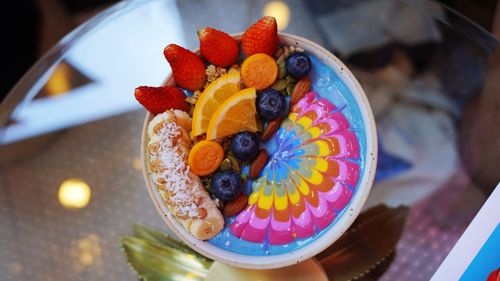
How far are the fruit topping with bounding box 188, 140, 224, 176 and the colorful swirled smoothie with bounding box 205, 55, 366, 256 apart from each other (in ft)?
0.23

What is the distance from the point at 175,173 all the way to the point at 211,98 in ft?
0.42

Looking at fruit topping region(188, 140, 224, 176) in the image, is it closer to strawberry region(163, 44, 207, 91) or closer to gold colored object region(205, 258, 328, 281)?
strawberry region(163, 44, 207, 91)

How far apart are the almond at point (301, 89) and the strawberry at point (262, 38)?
7 centimetres

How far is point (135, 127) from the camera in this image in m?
1.28

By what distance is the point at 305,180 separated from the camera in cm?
95

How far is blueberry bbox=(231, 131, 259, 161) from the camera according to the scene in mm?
928

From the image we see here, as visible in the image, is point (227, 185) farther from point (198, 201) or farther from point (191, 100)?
point (191, 100)

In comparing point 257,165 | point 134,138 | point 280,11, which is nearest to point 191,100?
point 257,165

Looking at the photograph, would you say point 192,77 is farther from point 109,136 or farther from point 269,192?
point 109,136

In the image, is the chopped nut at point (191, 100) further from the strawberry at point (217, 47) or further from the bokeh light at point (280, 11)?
the bokeh light at point (280, 11)

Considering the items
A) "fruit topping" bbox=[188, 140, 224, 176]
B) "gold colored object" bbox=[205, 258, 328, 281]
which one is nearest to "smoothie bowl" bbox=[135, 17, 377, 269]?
"fruit topping" bbox=[188, 140, 224, 176]

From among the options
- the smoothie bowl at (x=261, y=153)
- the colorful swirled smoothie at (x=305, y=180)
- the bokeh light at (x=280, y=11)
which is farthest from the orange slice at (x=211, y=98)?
the bokeh light at (x=280, y=11)

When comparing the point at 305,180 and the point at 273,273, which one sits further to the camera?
→ the point at 273,273

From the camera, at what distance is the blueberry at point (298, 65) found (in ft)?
3.11
